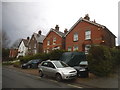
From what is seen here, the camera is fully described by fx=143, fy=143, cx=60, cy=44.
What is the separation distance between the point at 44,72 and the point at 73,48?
1641 centimetres

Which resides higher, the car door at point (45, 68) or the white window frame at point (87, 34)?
the white window frame at point (87, 34)

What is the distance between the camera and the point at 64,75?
11.4 metres

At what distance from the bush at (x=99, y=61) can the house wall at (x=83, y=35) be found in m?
12.4

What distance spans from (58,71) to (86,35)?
1701 cm

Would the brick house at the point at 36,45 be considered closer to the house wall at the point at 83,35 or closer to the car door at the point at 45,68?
the house wall at the point at 83,35

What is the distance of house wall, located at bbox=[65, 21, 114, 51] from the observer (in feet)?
84.4

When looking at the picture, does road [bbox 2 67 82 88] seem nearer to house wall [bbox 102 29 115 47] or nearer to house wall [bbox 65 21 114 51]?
house wall [bbox 65 21 114 51]

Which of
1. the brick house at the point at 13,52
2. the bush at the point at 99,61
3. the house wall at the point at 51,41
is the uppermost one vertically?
the house wall at the point at 51,41

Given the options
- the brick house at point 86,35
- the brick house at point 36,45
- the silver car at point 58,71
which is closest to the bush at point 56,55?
the silver car at point 58,71

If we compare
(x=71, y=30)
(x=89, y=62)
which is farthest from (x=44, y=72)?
(x=71, y=30)

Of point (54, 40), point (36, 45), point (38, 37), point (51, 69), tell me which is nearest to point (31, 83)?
point (51, 69)

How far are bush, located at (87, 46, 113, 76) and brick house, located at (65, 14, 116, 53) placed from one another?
37.5 feet

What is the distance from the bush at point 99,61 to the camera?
12.9 metres

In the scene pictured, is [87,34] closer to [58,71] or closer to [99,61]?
[99,61]
